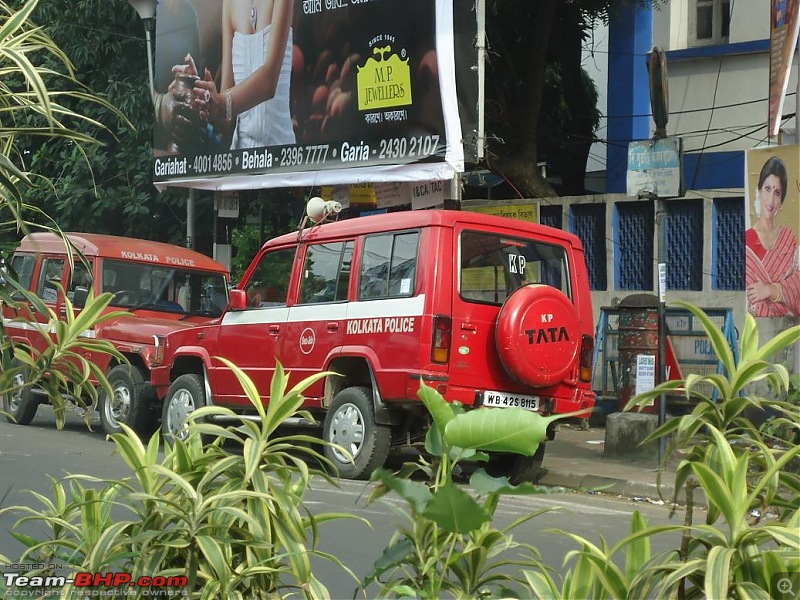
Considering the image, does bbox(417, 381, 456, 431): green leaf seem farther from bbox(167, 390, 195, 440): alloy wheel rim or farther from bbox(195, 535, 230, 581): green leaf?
bbox(167, 390, 195, 440): alloy wheel rim

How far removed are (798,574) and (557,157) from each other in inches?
625

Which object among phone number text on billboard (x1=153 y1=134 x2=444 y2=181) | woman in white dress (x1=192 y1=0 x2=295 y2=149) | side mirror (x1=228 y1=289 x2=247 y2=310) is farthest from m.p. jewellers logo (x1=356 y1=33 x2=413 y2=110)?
side mirror (x1=228 y1=289 x2=247 y2=310)

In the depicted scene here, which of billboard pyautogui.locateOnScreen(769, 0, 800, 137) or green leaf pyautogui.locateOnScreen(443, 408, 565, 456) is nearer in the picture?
green leaf pyautogui.locateOnScreen(443, 408, 565, 456)

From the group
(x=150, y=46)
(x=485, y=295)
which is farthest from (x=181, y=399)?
(x=150, y=46)

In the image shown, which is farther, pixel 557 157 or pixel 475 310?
pixel 557 157

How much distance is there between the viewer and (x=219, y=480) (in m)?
2.91

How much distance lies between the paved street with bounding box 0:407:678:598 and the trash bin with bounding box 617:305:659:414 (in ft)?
7.48

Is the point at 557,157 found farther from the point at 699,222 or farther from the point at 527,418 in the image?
the point at 527,418

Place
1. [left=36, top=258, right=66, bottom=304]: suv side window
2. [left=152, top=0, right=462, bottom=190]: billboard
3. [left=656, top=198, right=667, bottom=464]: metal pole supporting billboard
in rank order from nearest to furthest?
→ [left=656, top=198, right=667, bottom=464]: metal pole supporting billboard, [left=36, top=258, right=66, bottom=304]: suv side window, [left=152, top=0, right=462, bottom=190]: billboard

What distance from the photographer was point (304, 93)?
47.8ft

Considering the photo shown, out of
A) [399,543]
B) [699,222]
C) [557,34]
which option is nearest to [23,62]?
[399,543]

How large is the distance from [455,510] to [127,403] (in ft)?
32.4

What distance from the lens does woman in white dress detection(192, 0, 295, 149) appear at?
1491 cm

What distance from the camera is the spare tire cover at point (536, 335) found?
8.44 meters
